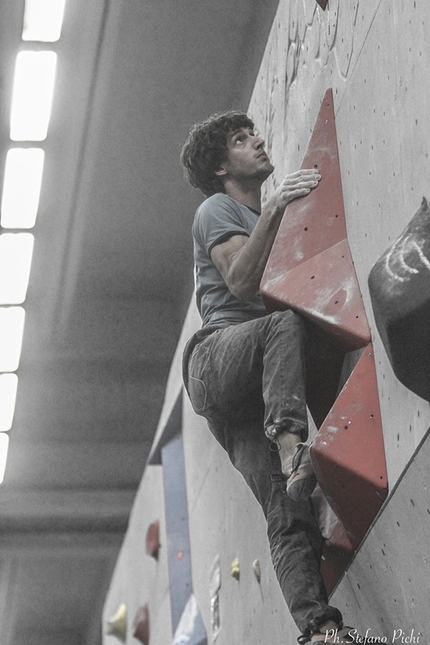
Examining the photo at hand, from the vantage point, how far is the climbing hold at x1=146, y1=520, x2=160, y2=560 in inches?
256

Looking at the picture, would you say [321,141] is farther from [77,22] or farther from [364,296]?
[77,22]

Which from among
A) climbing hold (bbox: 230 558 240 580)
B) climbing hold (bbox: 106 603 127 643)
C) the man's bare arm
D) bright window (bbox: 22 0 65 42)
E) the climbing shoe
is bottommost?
climbing hold (bbox: 106 603 127 643)

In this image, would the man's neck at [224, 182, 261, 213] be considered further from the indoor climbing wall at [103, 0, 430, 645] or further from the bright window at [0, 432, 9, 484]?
the bright window at [0, 432, 9, 484]

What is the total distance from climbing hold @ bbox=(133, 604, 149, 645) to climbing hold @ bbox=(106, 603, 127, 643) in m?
0.86

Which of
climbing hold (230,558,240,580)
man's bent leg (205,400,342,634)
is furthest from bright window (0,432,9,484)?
man's bent leg (205,400,342,634)

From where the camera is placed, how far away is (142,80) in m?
6.04

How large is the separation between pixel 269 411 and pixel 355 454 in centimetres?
26

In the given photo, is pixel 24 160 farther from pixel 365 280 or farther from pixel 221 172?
pixel 365 280

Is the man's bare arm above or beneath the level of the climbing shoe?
above

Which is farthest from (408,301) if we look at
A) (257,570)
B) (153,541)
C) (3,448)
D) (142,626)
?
(3,448)

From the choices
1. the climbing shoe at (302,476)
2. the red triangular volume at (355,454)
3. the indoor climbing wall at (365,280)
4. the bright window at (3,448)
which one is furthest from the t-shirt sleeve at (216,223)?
the bright window at (3,448)

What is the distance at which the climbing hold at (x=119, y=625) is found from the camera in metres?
8.00

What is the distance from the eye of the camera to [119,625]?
26.4 feet

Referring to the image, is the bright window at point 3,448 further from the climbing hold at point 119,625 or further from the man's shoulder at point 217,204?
the man's shoulder at point 217,204
